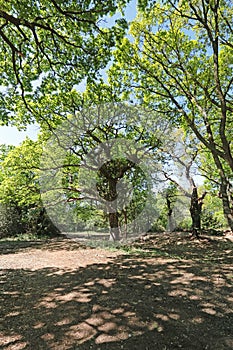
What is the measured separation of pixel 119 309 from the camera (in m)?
3.41

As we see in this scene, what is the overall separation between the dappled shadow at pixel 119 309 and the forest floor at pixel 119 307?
1 cm

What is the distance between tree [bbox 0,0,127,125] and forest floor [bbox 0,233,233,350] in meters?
4.58

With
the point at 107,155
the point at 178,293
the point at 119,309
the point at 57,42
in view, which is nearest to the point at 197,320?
the point at 178,293

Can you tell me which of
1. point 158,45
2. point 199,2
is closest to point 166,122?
point 158,45

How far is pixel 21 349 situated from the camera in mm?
2553

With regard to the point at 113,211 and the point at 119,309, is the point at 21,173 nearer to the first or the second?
the point at 113,211

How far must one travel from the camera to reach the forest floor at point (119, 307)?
2666 millimetres

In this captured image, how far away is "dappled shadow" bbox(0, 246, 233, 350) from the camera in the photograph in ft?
8.74

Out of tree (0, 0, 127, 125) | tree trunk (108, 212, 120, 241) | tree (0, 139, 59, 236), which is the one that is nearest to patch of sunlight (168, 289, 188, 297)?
tree (0, 0, 127, 125)

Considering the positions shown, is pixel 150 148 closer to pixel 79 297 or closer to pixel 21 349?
pixel 79 297

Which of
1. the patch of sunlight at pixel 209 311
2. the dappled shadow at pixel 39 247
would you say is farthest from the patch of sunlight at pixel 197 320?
the dappled shadow at pixel 39 247

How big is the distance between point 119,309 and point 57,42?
258 inches

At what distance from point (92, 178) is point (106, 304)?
32.6 ft

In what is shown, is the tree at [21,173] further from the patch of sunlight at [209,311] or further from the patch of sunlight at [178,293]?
the patch of sunlight at [209,311]
